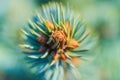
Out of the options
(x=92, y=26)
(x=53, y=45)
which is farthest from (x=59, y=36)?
(x=92, y=26)

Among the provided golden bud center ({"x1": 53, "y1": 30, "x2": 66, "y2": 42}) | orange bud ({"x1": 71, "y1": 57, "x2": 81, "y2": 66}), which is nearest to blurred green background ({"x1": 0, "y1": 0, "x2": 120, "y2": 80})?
orange bud ({"x1": 71, "y1": 57, "x2": 81, "y2": 66})

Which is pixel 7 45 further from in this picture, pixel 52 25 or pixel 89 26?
pixel 89 26

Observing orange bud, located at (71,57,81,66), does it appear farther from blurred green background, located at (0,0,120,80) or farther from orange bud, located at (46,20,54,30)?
orange bud, located at (46,20,54,30)

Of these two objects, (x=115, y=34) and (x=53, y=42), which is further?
(x=115, y=34)

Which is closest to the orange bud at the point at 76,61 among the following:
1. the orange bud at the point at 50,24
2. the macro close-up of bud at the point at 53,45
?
the macro close-up of bud at the point at 53,45

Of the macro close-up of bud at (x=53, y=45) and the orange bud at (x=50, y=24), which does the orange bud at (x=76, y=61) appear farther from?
the orange bud at (x=50, y=24)

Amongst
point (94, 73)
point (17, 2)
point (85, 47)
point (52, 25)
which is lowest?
point (94, 73)

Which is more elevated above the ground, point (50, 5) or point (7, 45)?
point (50, 5)

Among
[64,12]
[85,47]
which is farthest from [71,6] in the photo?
[85,47]
